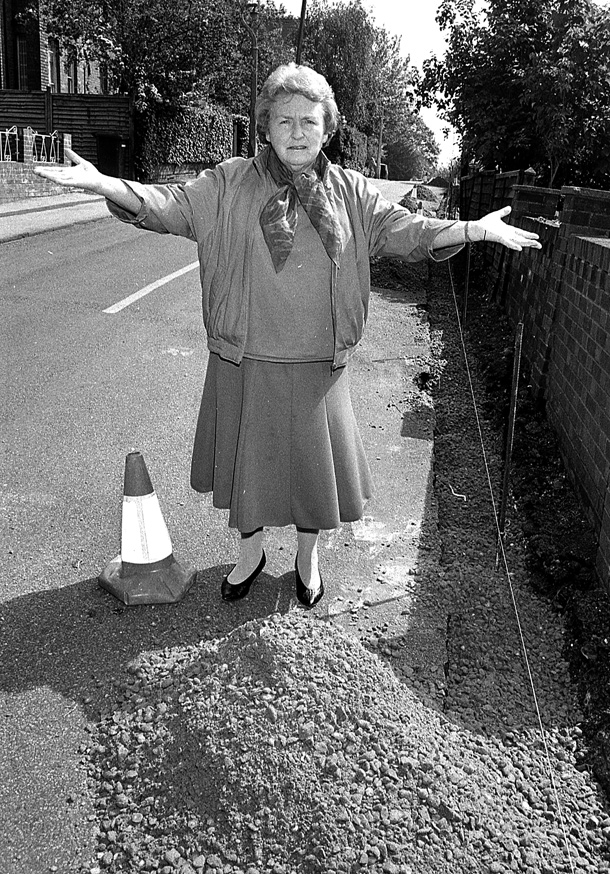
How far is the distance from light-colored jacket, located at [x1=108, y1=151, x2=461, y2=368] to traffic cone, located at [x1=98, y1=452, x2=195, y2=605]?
77cm

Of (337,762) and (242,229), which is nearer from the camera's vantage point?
(337,762)

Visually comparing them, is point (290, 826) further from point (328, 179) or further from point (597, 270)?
point (597, 270)

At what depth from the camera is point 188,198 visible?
3146 millimetres

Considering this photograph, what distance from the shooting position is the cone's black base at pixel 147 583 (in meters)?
3.65

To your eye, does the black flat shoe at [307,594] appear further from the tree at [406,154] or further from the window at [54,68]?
the tree at [406,154]

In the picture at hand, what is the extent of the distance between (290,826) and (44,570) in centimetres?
207

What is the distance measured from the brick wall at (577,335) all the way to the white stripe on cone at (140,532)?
6.68 feet

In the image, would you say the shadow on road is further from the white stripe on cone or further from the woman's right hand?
the woman's right hand

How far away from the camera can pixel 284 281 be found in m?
3.15

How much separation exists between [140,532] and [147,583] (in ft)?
0.77

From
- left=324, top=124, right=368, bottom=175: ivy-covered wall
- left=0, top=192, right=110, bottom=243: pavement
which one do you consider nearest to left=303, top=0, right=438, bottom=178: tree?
left=324, top=124, right=368, bottom=175: ivy-covered wall

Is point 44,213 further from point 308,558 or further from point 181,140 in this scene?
point 308,558

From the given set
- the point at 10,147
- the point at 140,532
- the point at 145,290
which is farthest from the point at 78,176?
the point at 10,147

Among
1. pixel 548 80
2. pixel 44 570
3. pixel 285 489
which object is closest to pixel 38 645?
pixel 44 570
